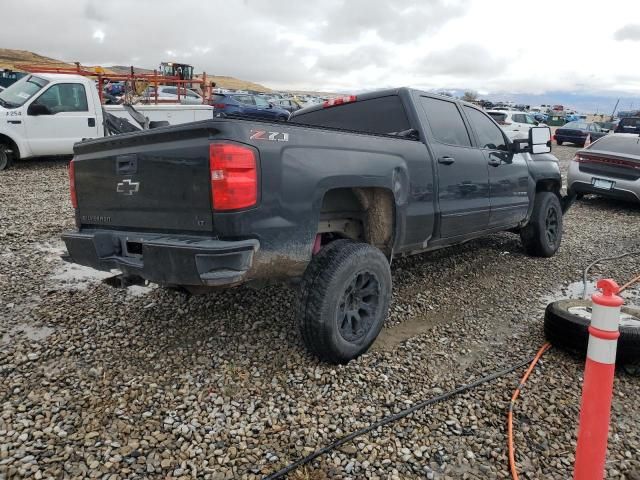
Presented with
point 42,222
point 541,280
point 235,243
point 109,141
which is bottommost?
point 541,280

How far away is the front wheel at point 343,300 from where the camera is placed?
2848mm

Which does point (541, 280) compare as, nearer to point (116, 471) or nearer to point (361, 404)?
point (361, 404)

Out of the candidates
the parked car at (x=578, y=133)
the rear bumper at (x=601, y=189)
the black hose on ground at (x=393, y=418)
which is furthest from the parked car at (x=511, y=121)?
the black hose on ground at (x=393, y=418)

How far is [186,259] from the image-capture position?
8.13 feet

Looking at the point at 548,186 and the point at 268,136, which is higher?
the point at 268,136

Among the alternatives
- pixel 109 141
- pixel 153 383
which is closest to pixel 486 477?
pixel 153 383

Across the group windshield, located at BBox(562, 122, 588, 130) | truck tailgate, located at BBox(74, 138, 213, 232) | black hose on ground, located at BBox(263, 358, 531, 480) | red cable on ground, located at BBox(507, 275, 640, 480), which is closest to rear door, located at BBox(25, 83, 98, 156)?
truck tailgate, located at BBox(74, 138, 213, 232)

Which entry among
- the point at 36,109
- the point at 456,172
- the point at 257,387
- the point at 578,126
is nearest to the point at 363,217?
the point at 456,172

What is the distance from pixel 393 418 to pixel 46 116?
930cm

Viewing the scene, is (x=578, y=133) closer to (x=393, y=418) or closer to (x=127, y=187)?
(x=393, y=418)

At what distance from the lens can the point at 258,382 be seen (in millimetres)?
2920

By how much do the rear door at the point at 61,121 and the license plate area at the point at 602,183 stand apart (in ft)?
31.8

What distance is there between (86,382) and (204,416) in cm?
82

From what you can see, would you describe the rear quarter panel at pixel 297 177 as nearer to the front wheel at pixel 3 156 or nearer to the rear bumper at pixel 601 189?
the rear bumper at pixel 601 189
